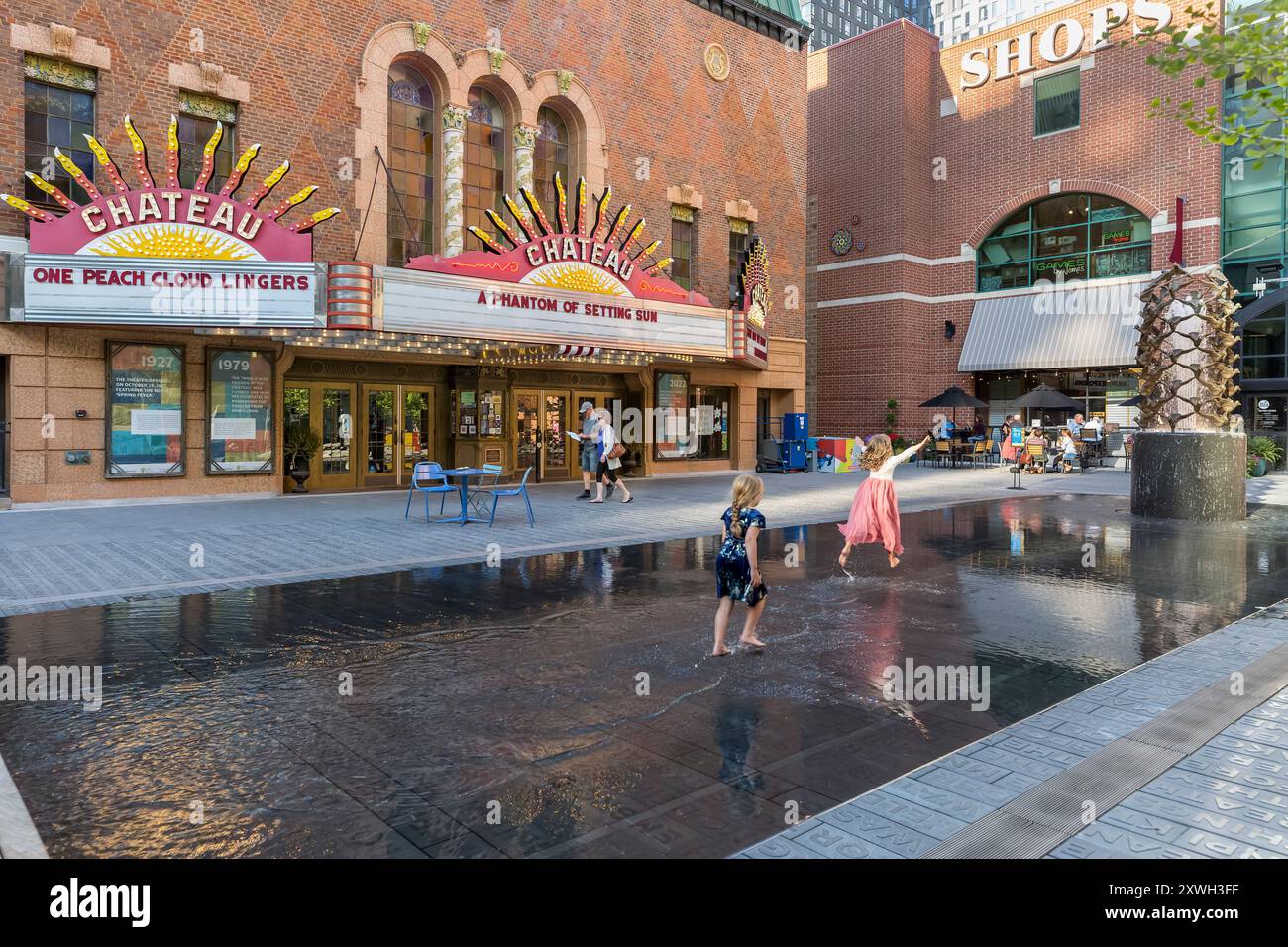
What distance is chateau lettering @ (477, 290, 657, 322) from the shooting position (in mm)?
17500

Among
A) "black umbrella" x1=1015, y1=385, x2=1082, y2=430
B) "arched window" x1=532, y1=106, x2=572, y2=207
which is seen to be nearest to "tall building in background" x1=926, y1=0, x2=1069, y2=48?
"black umbrella" x1=1015, y1=385, x2=1082, y2=430

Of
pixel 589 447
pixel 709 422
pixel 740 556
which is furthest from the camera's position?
pixel 709 422

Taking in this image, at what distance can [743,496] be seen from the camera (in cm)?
610

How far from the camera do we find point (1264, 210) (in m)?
28.8

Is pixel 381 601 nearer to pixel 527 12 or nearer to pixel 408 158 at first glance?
pixel 408 158

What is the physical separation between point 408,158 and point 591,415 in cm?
741

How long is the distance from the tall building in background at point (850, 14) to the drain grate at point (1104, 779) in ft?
393

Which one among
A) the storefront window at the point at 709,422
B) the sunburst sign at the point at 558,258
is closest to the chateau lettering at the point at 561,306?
the sunburst sign at the point at 558,258

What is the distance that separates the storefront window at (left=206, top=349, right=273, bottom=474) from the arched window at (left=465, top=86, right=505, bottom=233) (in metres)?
6.03

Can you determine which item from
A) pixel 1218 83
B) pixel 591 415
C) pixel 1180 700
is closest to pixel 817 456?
pixel 591 415

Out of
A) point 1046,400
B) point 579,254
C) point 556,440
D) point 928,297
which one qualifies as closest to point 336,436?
point 556,440

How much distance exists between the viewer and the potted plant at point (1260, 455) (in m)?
25.5

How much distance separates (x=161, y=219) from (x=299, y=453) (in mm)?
5475

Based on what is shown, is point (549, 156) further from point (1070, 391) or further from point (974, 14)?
point (974, 14)
